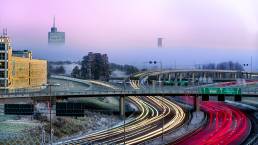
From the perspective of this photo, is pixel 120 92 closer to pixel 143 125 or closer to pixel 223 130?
pixel 143 125

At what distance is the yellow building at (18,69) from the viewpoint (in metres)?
114

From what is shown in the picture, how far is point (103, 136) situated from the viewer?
72.0 metres

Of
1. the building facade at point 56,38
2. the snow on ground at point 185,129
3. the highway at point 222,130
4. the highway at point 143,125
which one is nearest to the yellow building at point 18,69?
the building facade at point 56,38

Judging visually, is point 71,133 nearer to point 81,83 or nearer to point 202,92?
point 202,92

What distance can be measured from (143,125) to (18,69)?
173 feet

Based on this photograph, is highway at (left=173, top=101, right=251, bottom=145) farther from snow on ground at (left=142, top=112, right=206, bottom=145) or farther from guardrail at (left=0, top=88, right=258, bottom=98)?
guardrail at (left=0, top=88, right=258, bottom=98)

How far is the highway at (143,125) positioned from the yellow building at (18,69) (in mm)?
29539

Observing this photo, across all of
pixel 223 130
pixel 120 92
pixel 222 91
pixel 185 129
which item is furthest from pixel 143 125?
pixel 222 91

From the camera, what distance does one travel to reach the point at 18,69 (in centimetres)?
12656

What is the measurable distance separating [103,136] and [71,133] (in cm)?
672

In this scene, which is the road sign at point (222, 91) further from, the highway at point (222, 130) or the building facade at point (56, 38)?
the building facade at point (56, 38)

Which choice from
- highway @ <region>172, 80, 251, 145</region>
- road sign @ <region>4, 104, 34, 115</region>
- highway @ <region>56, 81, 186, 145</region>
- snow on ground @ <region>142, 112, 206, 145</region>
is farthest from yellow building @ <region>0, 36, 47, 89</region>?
road sign @ <region>4, 104, 34, 115</region>

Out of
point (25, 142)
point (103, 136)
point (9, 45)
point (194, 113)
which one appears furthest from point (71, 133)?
point (9, 45)

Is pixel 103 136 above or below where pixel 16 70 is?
below
